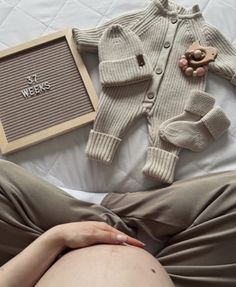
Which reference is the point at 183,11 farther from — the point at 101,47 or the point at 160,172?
the point at 160,172

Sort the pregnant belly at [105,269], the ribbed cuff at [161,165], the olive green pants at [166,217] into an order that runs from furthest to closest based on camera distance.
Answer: the ribbed cuff at [161,165], the olive green pants at [166,217], the pregnant belly at [105,269]

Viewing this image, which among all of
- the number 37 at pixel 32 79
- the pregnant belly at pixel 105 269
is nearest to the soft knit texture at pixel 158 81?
the number 37 at pixel 32 79

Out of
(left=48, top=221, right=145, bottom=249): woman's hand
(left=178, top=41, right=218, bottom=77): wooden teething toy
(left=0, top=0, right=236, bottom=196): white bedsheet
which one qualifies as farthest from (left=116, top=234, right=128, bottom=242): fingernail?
(left=178, top=41, right=218, bottom=77): wooden teething toy

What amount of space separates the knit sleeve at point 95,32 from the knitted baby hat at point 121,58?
0.8 inches

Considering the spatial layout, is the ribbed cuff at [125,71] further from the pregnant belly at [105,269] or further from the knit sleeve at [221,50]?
the pregnant belly at [105,269]

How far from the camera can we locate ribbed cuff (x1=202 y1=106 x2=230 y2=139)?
3.04ft

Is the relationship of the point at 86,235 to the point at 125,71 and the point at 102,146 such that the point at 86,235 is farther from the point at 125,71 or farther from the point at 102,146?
the point at 125,71

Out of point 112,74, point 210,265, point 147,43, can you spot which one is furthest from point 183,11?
point 210,265

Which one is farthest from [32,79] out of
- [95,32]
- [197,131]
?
[197,131]

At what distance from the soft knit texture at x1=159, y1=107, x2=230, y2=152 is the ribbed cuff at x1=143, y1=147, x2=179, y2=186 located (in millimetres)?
33

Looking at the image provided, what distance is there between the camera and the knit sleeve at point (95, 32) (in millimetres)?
975

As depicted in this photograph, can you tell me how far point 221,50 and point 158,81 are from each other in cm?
17

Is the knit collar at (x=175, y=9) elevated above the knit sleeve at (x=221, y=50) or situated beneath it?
elevated above

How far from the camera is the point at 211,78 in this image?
0.99 meters
